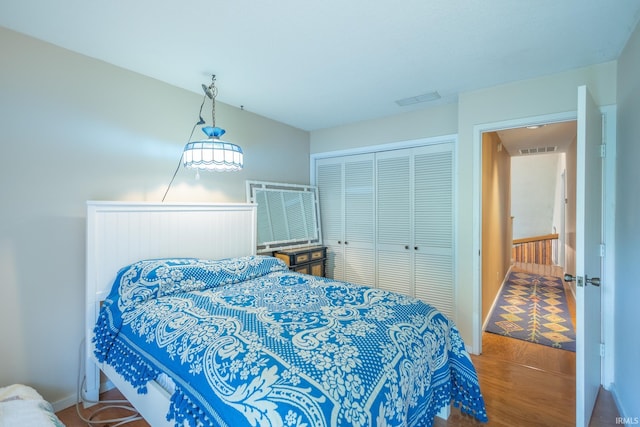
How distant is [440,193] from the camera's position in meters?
3.15

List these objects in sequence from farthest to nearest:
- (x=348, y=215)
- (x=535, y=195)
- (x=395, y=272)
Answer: (x=535, y=195) → (x=348, y=215) → (x=395, y=272)

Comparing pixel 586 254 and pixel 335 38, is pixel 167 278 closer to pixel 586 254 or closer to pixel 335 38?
pixel 335 38

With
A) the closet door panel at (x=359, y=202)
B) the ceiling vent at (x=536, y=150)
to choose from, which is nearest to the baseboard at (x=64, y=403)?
the closet door panel at (x=359, y=202)

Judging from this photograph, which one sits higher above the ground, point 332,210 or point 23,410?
point 332,210

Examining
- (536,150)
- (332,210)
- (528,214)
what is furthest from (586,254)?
(528,214)

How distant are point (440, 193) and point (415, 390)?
223 cm

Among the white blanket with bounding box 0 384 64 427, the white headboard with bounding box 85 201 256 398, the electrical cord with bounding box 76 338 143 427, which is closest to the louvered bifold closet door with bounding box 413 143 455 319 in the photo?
the white headboard with bounding box 85 201 256 398

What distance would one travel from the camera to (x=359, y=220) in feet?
12.4

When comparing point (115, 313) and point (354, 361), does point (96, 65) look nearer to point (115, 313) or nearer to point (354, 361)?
point (115, 313)

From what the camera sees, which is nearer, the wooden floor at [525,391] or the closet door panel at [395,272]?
the wooden floor at [525,391]

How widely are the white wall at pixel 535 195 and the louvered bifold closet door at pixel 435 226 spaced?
5371 mm

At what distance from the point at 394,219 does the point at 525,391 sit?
1.94 m

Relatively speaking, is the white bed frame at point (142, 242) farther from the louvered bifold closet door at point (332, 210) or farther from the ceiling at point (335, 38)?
the louvered bifold closet door at point (332, 210)

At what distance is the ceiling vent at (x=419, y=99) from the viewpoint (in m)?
2.81
